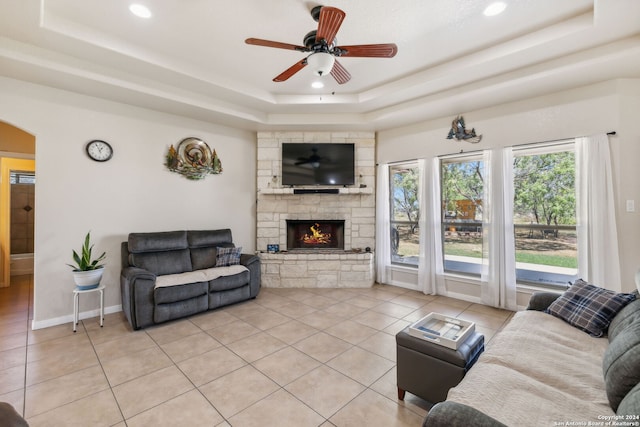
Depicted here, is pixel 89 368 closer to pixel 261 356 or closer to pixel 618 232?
pixel 261 356

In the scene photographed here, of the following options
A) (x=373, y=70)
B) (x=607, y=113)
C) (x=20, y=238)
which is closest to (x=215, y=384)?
(x=373, y=70)

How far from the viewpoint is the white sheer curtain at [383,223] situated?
16.9ft

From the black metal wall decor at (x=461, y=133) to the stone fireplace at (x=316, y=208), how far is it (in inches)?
54.2

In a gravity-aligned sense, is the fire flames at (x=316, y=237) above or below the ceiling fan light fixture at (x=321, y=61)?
below

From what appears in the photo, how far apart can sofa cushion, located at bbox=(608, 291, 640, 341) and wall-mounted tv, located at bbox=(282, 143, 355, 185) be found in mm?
3745

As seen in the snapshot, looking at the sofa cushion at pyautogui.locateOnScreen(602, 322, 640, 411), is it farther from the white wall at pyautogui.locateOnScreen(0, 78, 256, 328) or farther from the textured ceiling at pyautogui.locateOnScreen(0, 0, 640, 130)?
the white wall at pyautogui.locateOnScreen(0, 78, 256, 328)

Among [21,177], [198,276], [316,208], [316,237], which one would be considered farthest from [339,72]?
[21,177]

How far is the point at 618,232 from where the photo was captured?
3.12 m

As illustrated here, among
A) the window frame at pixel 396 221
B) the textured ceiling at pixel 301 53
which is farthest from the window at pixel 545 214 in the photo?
the window frame at pixel 396 221

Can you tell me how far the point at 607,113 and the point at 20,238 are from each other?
9530 mm

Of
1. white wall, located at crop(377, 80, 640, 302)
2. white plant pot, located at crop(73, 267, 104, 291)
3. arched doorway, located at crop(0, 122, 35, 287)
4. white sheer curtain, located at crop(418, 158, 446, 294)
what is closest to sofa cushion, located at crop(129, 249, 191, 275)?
white plant pot, located at crop(73, 267, 104, 291)

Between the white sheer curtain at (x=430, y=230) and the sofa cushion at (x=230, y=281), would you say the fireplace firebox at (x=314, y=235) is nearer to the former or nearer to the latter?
the sofa cushion at (x=230, y=281)

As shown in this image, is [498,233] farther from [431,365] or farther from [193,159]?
[193,159]

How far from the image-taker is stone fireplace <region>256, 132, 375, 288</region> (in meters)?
5.15
